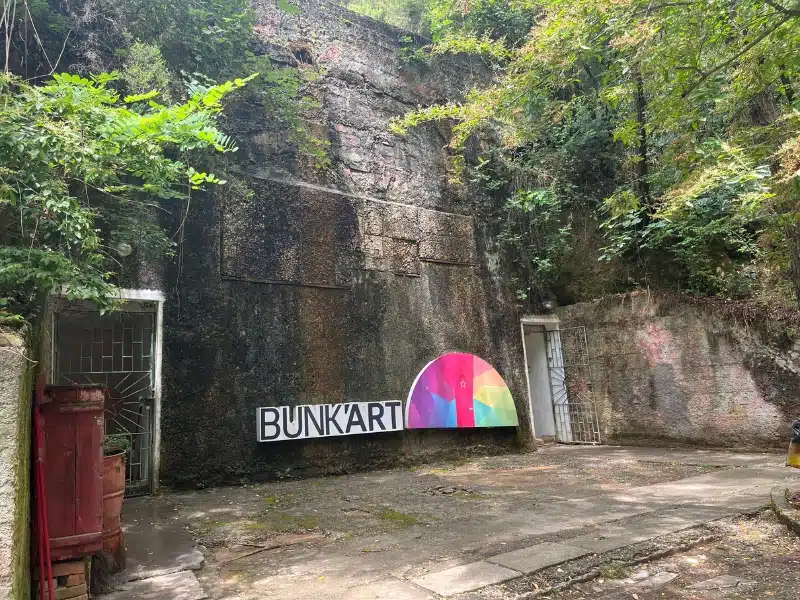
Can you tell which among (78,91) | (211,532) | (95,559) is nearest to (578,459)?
(211,532)

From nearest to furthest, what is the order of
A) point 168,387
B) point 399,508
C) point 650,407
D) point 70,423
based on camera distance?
point 70,423 < point 399,508 < point 168,387 < point 650,407

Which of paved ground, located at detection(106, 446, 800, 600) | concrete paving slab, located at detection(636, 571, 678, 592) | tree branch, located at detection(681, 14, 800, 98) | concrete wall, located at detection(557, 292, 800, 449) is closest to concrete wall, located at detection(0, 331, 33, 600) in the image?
paved ground, located at detection(106, 446, 800, 600)

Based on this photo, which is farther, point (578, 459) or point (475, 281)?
point (475, 281)

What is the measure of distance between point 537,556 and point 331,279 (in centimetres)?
475

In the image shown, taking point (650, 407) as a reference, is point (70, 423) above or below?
above

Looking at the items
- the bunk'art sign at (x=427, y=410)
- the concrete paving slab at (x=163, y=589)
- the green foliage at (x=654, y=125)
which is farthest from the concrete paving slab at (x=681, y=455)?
the concrete paving slab at (x=163, y=589)

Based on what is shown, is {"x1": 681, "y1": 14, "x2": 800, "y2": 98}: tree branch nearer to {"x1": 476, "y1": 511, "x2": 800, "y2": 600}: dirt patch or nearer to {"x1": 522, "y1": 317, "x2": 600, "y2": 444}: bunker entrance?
{"x1": 476, "y1": 511, "x2": 800, "y2": 600}: dirt patch

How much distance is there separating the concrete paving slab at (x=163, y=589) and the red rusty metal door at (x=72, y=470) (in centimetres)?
42

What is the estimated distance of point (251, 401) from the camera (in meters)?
6.59

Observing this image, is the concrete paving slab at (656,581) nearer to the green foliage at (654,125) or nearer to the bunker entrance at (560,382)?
the green foliage at (654,125)

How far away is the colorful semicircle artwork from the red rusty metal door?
4929mm

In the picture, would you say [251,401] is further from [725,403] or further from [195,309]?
[725,403]

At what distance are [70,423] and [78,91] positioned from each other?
2303mm

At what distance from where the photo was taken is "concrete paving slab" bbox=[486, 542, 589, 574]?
338cm
